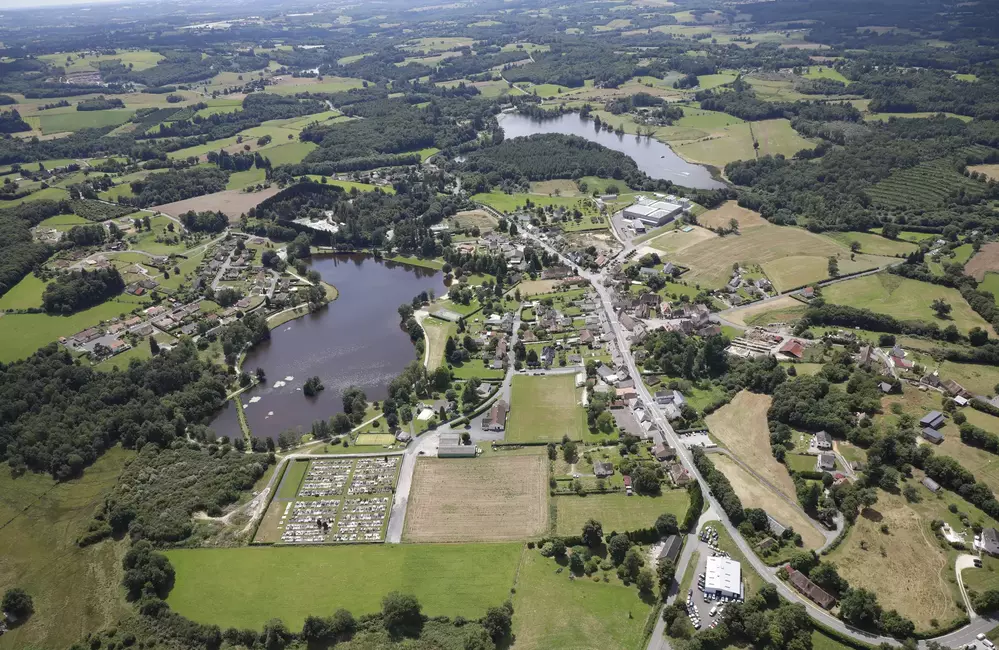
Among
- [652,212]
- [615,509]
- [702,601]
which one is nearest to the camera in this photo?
[702,601]

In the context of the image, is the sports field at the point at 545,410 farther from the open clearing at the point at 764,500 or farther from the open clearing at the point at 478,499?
the open clearing at the point at 764,500

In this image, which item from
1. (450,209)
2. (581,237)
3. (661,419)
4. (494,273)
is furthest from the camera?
(450,209)

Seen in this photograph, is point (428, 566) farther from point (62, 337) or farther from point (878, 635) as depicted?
point (62, 337)

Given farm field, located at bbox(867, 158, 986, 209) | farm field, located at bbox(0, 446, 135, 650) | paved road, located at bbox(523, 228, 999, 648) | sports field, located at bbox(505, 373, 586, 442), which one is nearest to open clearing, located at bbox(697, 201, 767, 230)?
farm field, located at bbox(867, 158, 986, 209)

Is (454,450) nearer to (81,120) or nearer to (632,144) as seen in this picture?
(632,144)

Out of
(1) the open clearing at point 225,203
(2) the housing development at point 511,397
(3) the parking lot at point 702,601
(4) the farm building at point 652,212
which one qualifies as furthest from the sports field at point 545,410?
(1) the open clearing at point 225,203

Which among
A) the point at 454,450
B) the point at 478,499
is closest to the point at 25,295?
the point at 454,450

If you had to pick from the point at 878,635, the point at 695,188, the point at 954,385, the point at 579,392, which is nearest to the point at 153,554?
the point at 579,392
